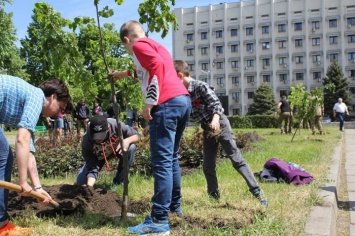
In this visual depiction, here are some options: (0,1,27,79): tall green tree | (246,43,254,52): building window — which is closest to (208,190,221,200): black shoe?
(0,1,27,79): tall green tree

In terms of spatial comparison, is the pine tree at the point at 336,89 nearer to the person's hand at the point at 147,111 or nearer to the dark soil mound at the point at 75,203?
the dark soil mound at the point at 75,203

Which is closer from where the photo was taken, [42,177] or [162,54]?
[162,54]

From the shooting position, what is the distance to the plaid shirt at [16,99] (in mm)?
3473

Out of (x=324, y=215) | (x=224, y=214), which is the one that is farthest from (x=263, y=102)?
(x=224, y=214)

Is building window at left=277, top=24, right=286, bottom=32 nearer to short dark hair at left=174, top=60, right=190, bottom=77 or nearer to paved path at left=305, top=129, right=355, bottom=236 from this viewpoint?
paved path at left=305, top=129, right=355, bottom=236

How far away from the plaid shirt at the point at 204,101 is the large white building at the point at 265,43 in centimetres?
6922

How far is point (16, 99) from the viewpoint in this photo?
139 inches

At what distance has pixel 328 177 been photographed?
6789mm

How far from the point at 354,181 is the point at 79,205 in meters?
4.97

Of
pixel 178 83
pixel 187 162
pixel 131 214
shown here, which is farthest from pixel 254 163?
pixel 178 83

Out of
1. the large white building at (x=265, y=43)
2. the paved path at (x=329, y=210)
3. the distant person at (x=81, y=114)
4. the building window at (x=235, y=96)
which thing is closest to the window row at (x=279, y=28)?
the large white building at (x=265, y=43)

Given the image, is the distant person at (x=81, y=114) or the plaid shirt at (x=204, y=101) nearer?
the plaid shirt at (x=204, y=101)

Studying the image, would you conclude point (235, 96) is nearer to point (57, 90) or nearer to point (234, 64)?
point (234, 64)

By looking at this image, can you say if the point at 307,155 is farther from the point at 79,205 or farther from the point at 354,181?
the point at 79,205
